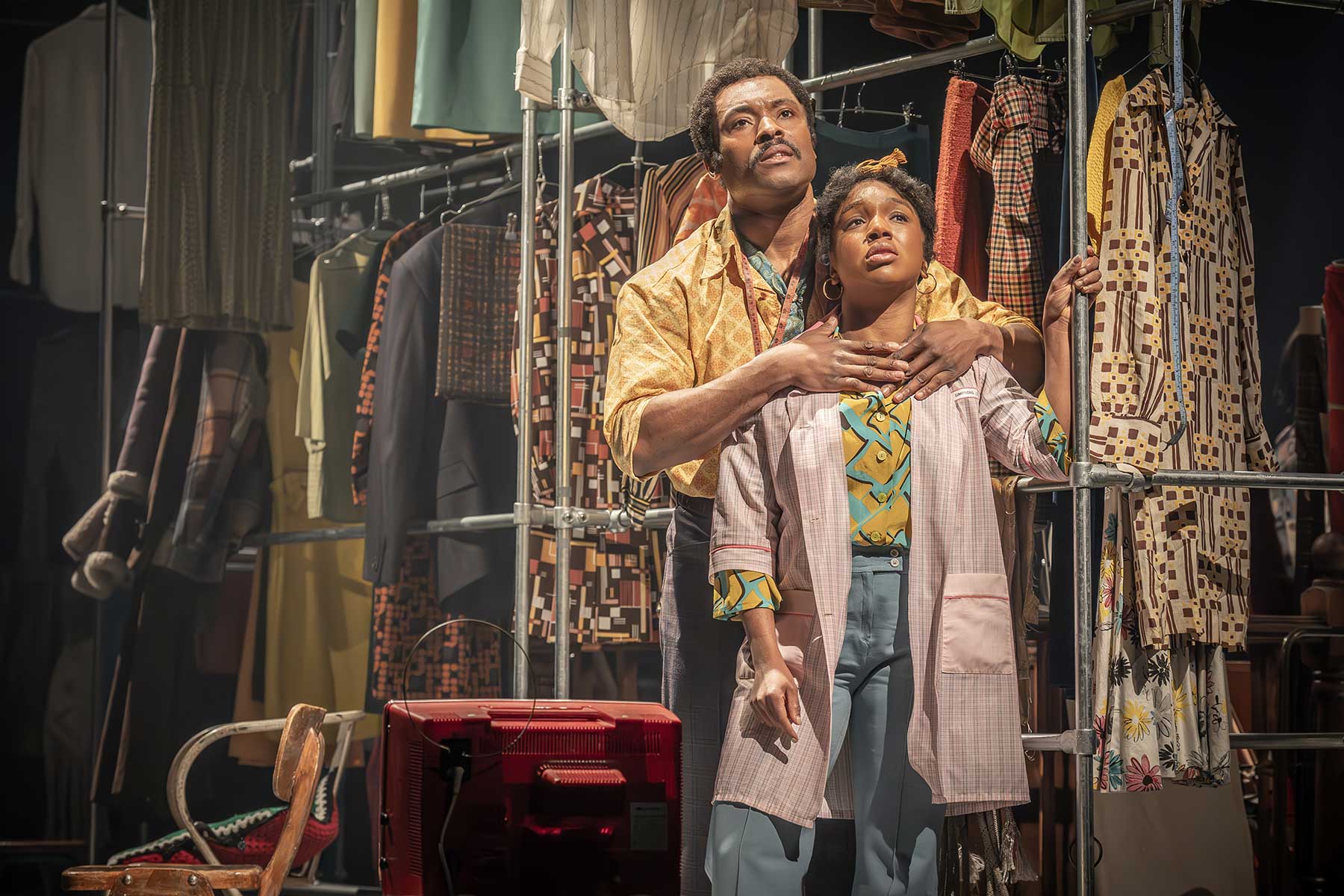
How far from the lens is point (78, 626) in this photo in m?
5.16

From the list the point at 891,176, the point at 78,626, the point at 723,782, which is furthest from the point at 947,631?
the point at 78,626

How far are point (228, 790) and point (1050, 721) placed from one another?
2936mm

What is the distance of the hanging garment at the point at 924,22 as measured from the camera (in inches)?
138

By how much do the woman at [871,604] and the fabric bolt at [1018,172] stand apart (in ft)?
1.66

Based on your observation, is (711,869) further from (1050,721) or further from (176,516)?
(176,516)

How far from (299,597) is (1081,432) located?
3.11m

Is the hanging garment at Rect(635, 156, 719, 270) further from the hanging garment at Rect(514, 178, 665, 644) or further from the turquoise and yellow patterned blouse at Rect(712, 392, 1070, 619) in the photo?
the turquoise and yellow patterned blouse at Rect(712, 392, 1070, 619)

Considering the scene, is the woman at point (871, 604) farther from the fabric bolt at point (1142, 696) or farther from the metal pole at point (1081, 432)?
the fabric bolt at point (1142, 696)

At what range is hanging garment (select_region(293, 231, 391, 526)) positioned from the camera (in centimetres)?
505

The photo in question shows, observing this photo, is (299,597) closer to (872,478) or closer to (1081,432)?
(872,478)

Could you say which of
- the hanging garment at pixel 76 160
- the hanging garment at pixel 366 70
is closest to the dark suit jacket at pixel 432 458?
the hanging garment at pixel 366 70

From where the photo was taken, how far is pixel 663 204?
402 cm

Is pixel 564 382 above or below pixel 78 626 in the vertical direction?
above

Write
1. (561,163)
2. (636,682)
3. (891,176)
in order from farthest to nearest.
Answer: (636,682) < (561,163) < (891,176)
